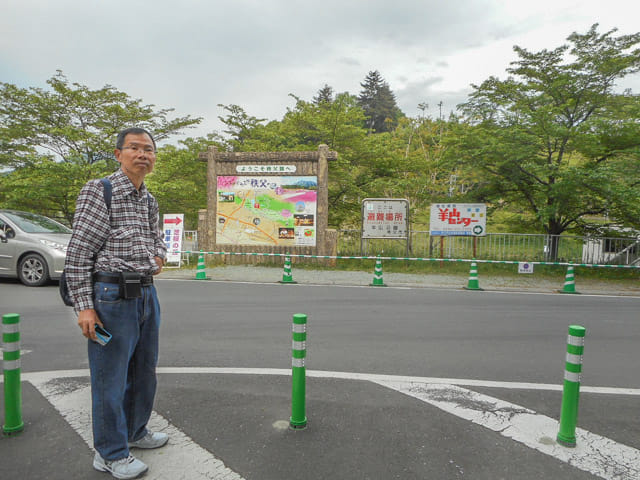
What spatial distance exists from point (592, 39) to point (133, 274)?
1454cm

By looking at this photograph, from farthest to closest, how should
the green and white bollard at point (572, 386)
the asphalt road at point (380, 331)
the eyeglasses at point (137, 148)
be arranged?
the asphalt road at point (380, 331)
the green and white bollard at point (572, 386)
the eyeglasses at point (137, 148)

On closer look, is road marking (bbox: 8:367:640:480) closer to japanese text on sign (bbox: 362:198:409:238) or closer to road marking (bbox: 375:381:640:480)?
road marking (bbox: 375:381:640:480)

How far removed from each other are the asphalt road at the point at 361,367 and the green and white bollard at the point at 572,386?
12.3 inches

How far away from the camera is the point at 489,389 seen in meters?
3.96

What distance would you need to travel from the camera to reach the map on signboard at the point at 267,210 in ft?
46.8

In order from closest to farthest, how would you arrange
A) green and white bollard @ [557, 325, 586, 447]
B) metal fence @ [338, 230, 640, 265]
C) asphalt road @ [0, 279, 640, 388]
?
green and white bollard @ [557, 325, 586, 447]
asphalt road @ [0, 279, 640, 388]
metal fence @ [338, 230, 640, 265]

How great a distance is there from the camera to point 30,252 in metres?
9.04

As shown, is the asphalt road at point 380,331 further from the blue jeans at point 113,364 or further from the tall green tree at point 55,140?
the tall green tree at point 55,140

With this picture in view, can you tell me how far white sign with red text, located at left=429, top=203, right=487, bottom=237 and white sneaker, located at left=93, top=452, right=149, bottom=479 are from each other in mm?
12534

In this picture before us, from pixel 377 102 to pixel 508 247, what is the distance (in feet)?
160

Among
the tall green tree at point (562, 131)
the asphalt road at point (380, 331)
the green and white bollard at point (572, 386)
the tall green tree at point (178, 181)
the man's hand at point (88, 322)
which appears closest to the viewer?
the man's hand at point (88, 322)

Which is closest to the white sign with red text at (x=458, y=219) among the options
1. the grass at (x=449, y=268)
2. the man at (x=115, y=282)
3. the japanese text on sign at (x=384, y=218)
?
the japanese text on sign at (x=384, y=218)

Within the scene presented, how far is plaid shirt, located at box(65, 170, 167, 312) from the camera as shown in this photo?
2395 millimetres

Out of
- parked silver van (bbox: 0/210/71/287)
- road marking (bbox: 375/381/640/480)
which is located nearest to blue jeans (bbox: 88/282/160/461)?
road marking (bbox: 375/381/640/480)
